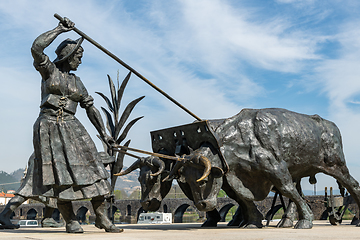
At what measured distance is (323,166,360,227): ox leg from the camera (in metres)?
8.48

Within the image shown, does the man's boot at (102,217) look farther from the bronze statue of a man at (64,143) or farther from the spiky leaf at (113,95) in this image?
the spiky leaf at (113,95)

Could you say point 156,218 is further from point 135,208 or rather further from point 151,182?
point 135,208

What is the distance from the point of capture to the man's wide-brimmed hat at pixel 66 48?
616 centimetres

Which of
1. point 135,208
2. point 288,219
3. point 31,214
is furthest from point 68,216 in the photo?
point 31,214

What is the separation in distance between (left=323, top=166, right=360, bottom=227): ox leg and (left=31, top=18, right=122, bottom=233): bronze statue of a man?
4.92 meters

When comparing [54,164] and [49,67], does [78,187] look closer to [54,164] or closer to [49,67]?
[54,164]

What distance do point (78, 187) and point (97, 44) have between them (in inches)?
88.6

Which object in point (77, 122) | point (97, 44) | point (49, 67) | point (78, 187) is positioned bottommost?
point (78, 187)

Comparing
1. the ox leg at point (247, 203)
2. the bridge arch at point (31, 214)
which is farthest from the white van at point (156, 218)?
the bridge arch at point (31, 214)

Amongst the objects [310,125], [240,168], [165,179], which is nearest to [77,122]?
[165,179]

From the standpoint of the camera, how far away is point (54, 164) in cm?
573

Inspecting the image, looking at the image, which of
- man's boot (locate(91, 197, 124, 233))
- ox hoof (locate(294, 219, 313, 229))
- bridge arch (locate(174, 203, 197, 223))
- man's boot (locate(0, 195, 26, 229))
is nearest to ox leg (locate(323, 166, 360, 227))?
ox hoof (locate(294, 219, 313, 229))

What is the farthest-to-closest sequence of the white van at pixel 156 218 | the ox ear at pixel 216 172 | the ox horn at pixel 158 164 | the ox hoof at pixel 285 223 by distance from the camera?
the white van at pixel 156 218 → the ox hoof at pixel 285 223 → the ox horn at pixel 158 164 → the ox ear at pixel 216 172

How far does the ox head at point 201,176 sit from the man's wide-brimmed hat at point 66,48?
2.73m
